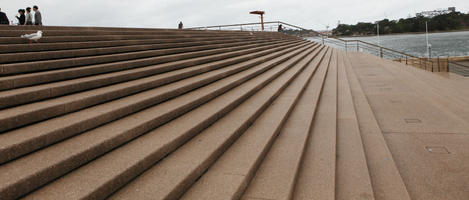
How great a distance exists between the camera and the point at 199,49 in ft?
29.0

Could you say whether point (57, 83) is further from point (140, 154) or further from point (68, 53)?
point (140, 154)

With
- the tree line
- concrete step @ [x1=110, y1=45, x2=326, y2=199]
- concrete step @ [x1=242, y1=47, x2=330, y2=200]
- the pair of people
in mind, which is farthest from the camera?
the tree line

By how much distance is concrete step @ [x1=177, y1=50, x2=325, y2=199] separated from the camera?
8.62ft

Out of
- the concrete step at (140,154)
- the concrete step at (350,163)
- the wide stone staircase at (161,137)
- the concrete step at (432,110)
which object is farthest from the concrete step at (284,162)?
the concrete step at (432,110)

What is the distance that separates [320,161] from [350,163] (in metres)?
0.46

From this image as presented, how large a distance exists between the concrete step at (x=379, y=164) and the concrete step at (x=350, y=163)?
15 centimetres

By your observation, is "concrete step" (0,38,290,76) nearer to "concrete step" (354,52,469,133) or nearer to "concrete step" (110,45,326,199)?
"concrete step" (110,45,326,199)

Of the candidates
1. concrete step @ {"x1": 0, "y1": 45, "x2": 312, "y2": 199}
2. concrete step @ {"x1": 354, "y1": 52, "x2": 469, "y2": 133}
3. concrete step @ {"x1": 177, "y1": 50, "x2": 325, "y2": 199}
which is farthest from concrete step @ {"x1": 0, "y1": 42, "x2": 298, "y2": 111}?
concrete step @ {"x1": 354, "y1": 52, "x2": 469, "y2": 133}

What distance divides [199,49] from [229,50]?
143 centimetres

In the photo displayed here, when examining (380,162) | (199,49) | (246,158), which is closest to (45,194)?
(246,158)

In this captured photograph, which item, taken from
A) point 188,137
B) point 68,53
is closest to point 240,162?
point 188,137

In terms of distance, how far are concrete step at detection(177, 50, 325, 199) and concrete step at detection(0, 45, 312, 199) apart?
0.90 m

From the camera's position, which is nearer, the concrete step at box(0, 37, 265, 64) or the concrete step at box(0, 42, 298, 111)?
the concrete step at box(0, 42, 298, 111)

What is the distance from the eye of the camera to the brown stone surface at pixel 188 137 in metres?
2.47
